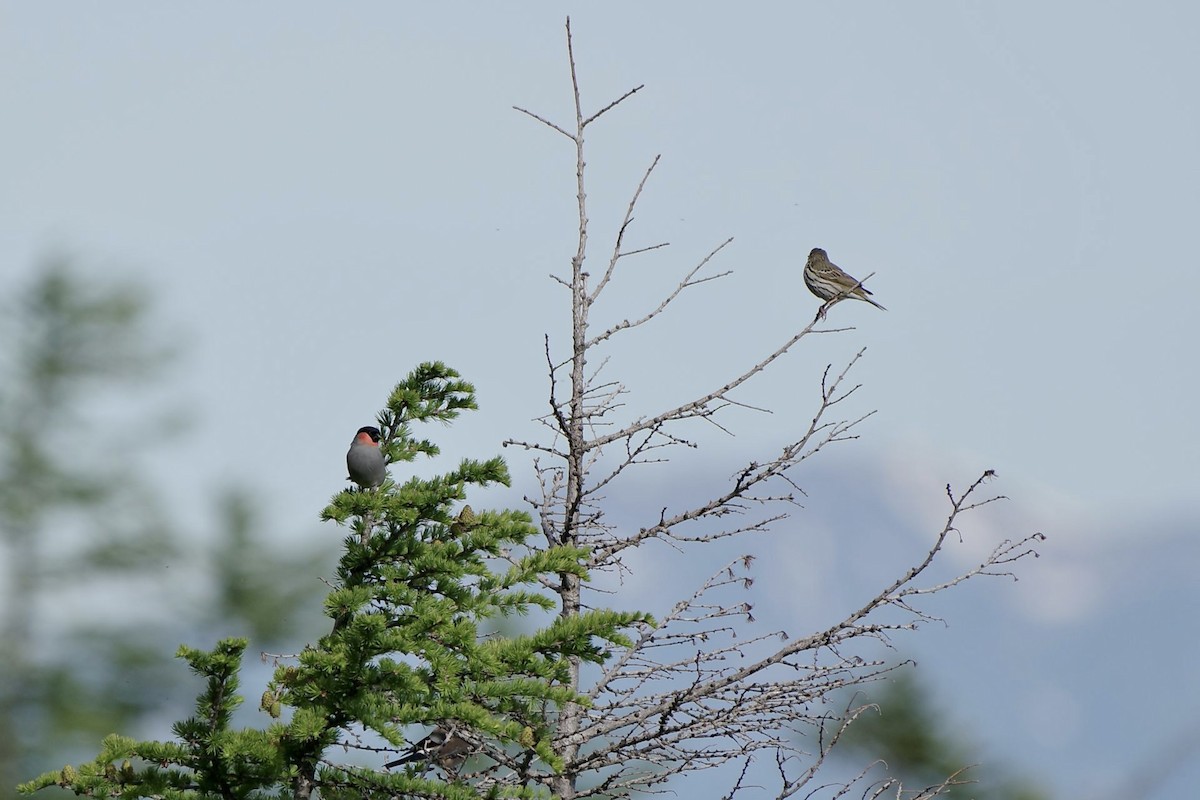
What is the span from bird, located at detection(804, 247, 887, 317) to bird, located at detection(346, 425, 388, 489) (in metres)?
6.23

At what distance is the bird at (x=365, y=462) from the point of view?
333 inches

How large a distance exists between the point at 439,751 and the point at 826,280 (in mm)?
7092

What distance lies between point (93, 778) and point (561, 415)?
3.57m

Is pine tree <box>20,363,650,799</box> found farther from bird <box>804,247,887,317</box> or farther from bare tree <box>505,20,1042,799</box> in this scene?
bird <box>804,247,887,317</box>

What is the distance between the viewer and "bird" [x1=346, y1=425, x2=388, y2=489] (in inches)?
333

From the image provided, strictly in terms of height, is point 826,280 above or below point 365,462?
above

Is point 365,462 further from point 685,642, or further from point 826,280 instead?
point 826,280

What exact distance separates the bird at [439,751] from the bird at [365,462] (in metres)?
1.63

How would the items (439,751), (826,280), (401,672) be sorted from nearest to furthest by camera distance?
(401,672)
(439,751)
(826,280)

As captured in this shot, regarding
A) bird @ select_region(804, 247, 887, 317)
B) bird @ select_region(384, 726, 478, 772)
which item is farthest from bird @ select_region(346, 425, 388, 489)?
bird @ select_region(804, 247, 887, 317)

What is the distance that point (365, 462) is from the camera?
27.7 ft

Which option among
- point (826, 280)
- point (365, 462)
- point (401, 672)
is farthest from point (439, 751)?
point (826, 280)

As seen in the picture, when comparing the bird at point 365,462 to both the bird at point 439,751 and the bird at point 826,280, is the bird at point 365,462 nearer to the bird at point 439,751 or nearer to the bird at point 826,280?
the bird at point 439,751

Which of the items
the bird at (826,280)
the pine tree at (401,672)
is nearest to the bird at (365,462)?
the pine tree at (401,672)
